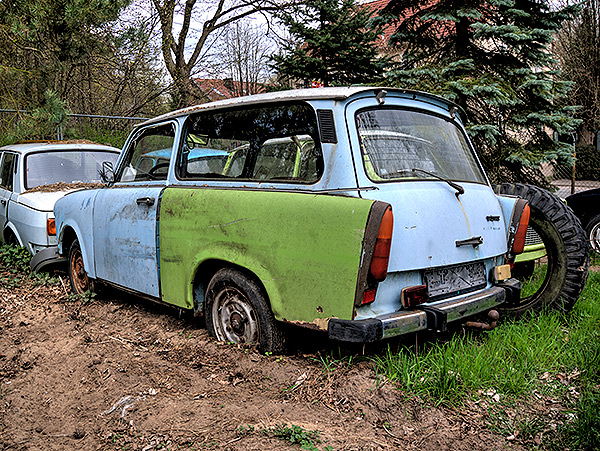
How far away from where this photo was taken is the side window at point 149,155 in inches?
178

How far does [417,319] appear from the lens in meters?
3.18

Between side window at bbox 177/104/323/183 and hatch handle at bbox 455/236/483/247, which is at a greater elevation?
side window at bbox 177/104/323/183

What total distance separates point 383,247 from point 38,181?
5866mm

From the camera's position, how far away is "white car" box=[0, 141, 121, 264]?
636 centimetres

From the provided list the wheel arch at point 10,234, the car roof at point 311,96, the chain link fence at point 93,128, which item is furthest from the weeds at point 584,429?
the chain link fence at point 93,128

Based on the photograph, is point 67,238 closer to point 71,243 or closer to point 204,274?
point 71,243

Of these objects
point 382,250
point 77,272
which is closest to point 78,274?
point 77,272

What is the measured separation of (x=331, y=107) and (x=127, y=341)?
2.62m

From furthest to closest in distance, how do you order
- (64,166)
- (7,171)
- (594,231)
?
(594,231)
(7,171)
(64,166)

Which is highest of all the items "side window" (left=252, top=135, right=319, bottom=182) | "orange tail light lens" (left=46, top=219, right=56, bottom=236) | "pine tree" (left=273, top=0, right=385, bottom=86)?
"pine tree" (left=273, top=0, right=385, bottom=86)

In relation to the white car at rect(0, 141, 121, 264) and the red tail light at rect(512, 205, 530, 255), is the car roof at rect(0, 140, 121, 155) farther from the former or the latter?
the red tail light at rect(512, 205, 530, 255)

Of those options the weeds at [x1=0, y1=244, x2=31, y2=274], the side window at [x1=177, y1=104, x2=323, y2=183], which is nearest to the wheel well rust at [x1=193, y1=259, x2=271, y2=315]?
the side window at [x1=177, y1=104, x2=323, y2=183]

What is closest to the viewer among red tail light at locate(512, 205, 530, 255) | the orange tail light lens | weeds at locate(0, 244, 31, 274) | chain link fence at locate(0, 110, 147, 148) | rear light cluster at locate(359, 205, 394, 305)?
rear light cluster at locate(359, 205, 394, 305)

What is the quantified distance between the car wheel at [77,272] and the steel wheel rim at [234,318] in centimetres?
238
